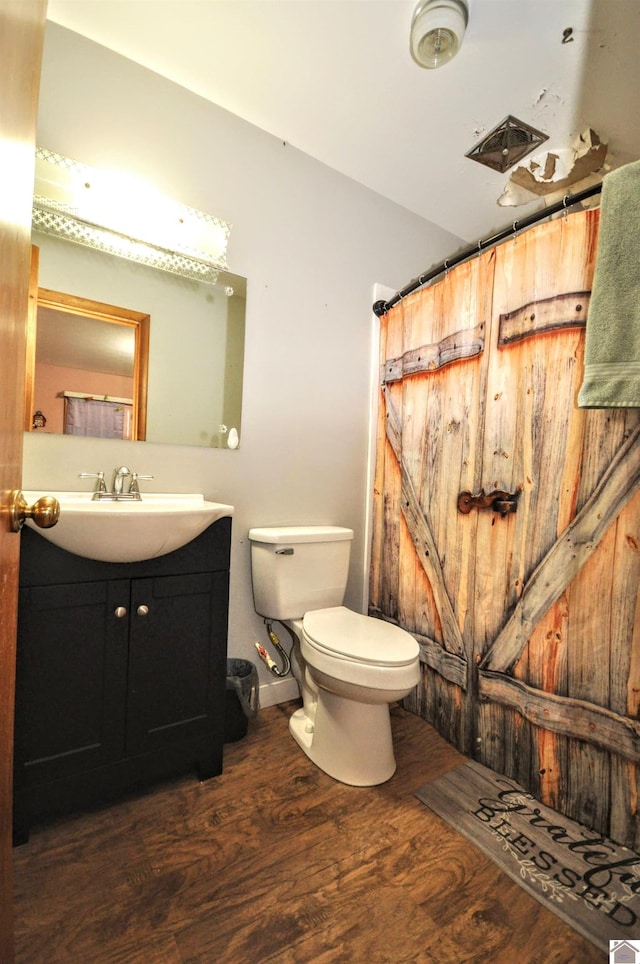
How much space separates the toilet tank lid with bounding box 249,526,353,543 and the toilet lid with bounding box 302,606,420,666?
0.29 metres

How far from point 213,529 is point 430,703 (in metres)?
1.17

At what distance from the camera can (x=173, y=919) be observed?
0.92 meters

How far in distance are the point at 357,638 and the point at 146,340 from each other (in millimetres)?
1318

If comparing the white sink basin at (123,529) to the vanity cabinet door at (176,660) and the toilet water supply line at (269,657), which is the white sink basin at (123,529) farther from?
the toilet water supply line at (269,657)

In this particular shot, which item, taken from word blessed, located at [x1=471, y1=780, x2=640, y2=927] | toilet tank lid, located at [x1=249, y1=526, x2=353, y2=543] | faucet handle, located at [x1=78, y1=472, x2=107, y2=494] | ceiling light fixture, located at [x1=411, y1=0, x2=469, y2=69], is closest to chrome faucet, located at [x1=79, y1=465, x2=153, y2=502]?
faucet handle, located at [x1=78, y1=472, x2=107, y2=494]

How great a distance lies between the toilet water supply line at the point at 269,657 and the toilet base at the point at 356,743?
0.36 metres

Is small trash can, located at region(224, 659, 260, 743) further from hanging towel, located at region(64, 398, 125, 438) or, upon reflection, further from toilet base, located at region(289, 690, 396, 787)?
hanging towel, located at region(64, 398, 125, 438)

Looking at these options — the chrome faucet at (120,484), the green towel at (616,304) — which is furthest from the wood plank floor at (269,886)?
the green towel at (616,304)

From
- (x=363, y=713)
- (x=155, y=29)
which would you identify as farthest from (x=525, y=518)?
(x=155, y=29)

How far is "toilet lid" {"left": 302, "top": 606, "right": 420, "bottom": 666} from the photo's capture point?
4.16 ft

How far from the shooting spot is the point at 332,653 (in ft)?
4.29

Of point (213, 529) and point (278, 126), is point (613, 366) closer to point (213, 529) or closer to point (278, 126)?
point (213, 529)

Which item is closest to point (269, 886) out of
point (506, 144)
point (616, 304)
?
point (616, 304)

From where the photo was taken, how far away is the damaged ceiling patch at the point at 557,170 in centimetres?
165
